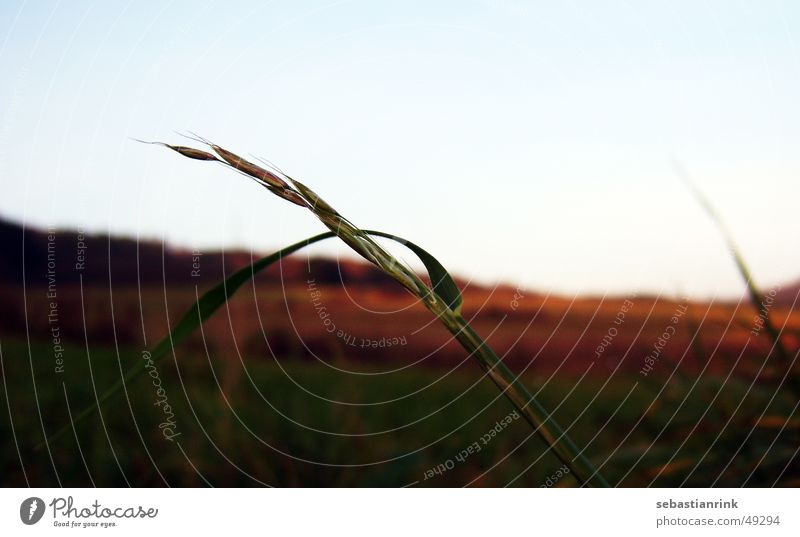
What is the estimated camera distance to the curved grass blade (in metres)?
0.37

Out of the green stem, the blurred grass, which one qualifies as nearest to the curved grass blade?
the green stem

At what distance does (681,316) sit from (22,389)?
4.83ft

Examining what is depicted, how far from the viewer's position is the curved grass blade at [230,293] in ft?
1.22
